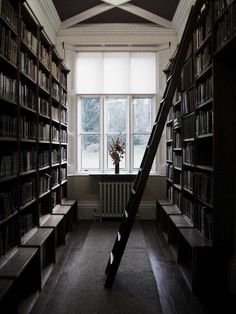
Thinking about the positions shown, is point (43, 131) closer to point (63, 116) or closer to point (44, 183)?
point (44, 183)

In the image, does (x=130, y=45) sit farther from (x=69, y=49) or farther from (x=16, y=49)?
(x=16, y=49)

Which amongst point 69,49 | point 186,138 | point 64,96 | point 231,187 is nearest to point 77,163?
point 64,96

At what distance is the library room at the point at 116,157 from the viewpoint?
119 inches

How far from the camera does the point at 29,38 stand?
12.4 feet

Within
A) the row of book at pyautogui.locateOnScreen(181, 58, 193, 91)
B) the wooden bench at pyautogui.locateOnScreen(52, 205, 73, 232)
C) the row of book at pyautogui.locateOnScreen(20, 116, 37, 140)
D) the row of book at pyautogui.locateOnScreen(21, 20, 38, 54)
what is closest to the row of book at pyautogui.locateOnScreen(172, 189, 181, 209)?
the row of book at pyautogui.locateOnScreen(181, 58, 193, 91)

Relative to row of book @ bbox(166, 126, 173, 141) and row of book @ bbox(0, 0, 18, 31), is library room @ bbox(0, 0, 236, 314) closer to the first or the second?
row of book @ bbox(0, 0, 18, 31)

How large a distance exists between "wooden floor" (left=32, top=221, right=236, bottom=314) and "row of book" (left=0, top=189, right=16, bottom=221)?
34.1 inches

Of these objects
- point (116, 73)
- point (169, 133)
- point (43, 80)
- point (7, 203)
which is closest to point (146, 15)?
point (116, 73)

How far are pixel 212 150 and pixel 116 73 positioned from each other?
3633mm

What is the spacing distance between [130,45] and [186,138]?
299cm

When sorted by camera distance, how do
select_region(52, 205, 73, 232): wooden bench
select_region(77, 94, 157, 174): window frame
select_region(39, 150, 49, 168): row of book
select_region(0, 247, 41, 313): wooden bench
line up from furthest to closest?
select_region(77, 94, 157, 174): window frame < select_region(52, 205, 73, 232): wooden bench < select_region(39, 150, 49, 168): row of book < select_region(0, 247, 41, 313): wooden bench

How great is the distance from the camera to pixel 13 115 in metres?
3.27

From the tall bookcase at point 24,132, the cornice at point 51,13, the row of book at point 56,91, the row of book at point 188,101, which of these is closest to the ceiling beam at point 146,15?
the cornice at point 51,13

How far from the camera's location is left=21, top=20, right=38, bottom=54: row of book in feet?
11.6
